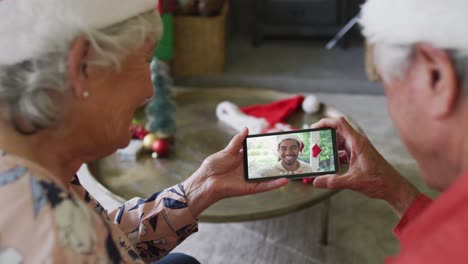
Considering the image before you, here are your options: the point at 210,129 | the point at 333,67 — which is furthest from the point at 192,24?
the point at 210,129

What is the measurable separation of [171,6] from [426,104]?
2.57 metres

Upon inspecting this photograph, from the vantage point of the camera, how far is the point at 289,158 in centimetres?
129

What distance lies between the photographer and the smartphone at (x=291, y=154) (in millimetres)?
1228

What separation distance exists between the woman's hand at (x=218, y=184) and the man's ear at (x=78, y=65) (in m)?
0.44

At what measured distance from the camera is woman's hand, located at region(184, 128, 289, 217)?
119cm

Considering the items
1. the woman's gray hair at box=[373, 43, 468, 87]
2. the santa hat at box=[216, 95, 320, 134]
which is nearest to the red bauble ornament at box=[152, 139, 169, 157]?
the santa hat at box=[216, 95, 320, 134]

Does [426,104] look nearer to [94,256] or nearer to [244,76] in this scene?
[94,256]

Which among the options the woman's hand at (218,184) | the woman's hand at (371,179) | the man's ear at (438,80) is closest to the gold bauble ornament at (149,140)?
the woman's hand at (218,184)

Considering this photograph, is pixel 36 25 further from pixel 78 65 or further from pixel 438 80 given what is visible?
pixel 438 80

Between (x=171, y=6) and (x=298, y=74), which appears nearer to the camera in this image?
(x=171, y=6)

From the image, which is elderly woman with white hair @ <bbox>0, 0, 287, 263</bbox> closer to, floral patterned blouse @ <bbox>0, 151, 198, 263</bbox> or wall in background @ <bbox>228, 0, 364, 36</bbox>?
floral patterned blouse @ <bbox>0, 151, 198, 263</bbox>

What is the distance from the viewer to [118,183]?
5.74 feet

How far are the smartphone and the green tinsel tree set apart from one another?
77 centimetres

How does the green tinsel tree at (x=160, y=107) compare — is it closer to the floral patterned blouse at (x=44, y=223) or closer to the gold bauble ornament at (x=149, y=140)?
the gold bauble ornament at (x=149, y=140)
